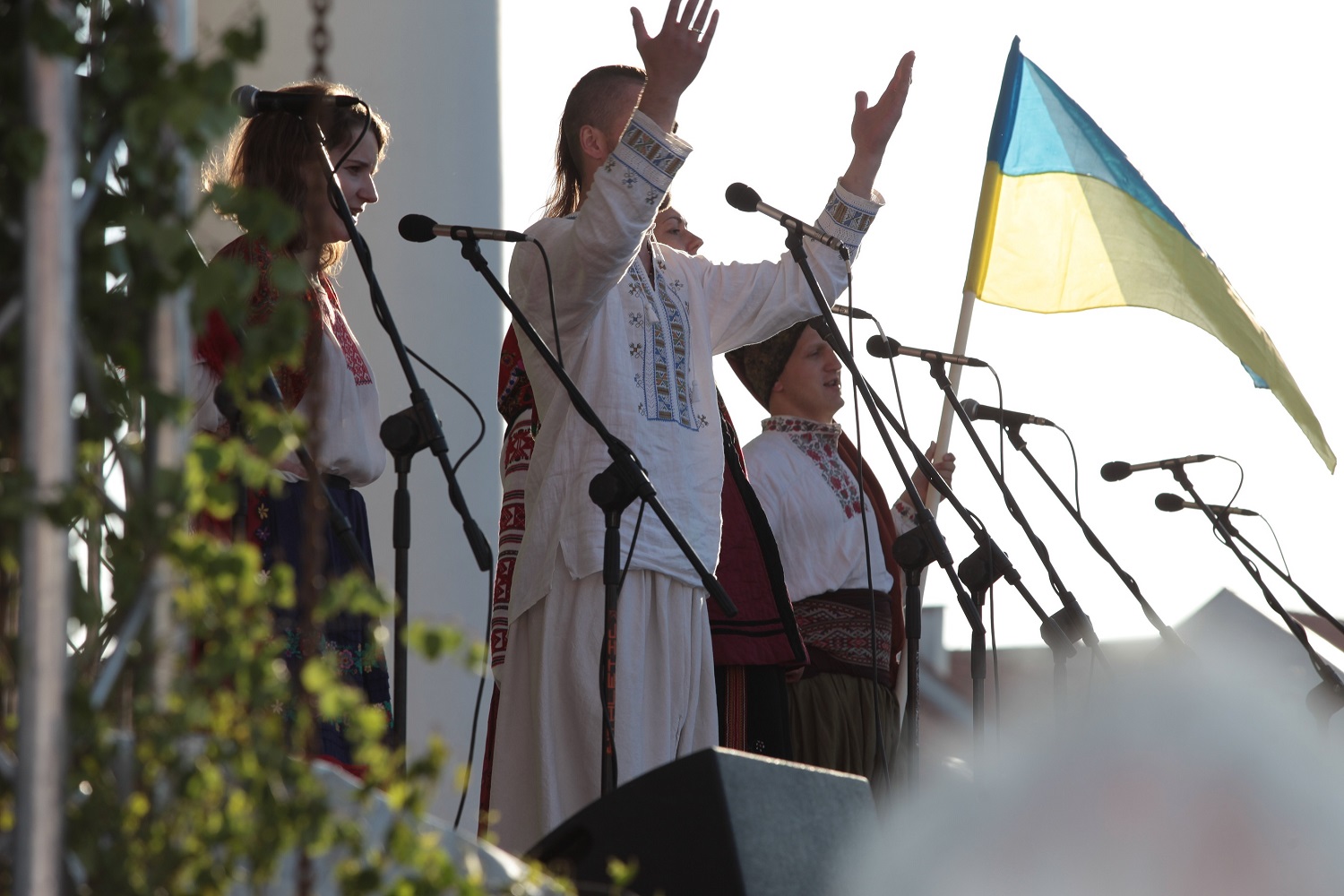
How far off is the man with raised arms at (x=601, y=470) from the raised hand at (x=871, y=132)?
1.43ft

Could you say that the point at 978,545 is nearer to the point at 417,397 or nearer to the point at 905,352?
the point at 905,352

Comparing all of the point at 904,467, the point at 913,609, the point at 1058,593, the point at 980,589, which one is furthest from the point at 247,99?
the point at 1058,593

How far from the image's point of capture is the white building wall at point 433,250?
159 inches

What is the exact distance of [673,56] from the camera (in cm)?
235

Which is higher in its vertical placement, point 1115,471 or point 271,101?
point 271,101

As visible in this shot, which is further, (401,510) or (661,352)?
(661,352)

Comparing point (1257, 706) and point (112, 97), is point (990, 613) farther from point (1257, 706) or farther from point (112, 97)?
point (112, 97)

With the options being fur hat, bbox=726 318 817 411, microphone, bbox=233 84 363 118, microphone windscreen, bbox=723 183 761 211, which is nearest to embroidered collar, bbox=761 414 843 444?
fur hat, bbox=726 318 817 411

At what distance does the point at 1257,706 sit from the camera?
144cm

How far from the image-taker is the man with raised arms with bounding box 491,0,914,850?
237 cm

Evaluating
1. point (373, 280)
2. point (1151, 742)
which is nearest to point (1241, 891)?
point (1151, 742)

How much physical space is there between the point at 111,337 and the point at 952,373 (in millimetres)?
2450

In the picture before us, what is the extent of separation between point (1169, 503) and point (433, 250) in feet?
6.97

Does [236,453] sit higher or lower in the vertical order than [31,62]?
lower
